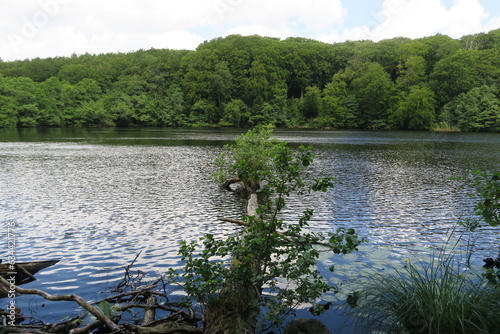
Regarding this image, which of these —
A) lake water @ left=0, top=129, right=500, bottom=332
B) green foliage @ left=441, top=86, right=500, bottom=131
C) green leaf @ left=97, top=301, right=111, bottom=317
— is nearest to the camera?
green leaf @ left=97, top=301, right=111, bottom=317

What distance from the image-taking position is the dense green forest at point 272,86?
305ft

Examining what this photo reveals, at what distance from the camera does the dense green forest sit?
305 feet

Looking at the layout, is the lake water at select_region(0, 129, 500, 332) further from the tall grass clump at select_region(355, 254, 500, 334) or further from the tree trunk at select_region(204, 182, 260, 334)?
the tree trunk at select_region(204, 182, 260, 334)

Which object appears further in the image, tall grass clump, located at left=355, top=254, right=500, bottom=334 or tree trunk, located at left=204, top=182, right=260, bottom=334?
tree trunk, located at left=204, top=182, right=260, bottom=334

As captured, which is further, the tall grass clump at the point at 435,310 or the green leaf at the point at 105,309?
the green leaf at the point at 105,309

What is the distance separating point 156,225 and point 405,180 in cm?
1626

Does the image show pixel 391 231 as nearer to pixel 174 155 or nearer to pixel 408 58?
pixel 174 155

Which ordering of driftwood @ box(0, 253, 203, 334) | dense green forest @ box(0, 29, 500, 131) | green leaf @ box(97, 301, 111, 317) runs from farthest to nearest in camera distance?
dense green forest @ box(0, 29, 500, 131) → green leaf @ box(97, 301, 111, 317) → driftwood @ box(0, 253, 203, 334)

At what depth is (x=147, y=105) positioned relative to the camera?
107188 mm

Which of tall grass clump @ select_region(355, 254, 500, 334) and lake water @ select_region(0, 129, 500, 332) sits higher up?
tall grass clump @ select_region(355, 254, 500, 334)

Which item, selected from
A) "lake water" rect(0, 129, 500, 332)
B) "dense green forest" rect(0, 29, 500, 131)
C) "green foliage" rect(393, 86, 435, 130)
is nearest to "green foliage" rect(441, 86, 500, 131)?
"dense green forest" rect(0, 29, 500, 131)

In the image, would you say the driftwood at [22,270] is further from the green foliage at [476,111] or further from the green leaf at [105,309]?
the green foliage at [476,111]

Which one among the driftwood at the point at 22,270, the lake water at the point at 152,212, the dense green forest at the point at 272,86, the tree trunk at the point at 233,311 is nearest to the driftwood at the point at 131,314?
Result: the tree trunk at the point at 233,311

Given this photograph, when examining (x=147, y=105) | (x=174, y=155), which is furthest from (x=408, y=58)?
(x=174, y=155)
